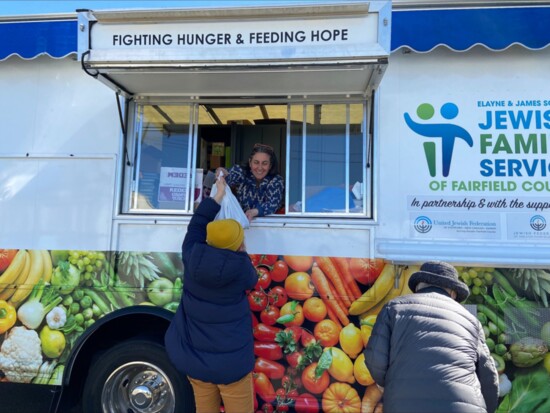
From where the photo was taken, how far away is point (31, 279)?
3428mm

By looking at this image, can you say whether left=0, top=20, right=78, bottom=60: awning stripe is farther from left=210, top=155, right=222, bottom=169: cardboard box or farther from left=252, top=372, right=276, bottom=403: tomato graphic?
left=252, top=372, right=276, bottom=403: tomato graphic

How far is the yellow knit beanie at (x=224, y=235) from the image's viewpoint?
101 inches

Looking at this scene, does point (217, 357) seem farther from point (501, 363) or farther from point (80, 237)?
point (501, 363)

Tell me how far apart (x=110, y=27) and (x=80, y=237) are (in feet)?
5.00

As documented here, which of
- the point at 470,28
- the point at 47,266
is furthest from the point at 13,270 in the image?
the point at 470,28

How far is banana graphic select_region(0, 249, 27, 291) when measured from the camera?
11.3ft

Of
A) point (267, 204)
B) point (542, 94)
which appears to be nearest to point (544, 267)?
point (542, 94)

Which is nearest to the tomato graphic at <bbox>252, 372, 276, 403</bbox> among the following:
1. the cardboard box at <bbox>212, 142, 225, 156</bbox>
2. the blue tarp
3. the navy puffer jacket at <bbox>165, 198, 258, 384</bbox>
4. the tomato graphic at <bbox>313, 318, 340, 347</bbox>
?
the tomato graphic at <bbox>313, 318, 340, 347</bbox>

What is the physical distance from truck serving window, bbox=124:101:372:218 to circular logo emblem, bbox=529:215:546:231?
1113 mm

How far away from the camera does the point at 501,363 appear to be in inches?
118

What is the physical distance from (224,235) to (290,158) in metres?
1.30

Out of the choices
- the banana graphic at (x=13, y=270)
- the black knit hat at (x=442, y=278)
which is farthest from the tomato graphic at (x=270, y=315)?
the banana graphic at (x=13, y=270)

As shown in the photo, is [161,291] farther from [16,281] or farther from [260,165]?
[260,165]

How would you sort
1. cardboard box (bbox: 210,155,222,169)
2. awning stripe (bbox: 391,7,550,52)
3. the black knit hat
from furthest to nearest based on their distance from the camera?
cardboard box (bbox: 210,155,222,169), awning stripe (bbox: 391,7,550,52), the black knit hat
